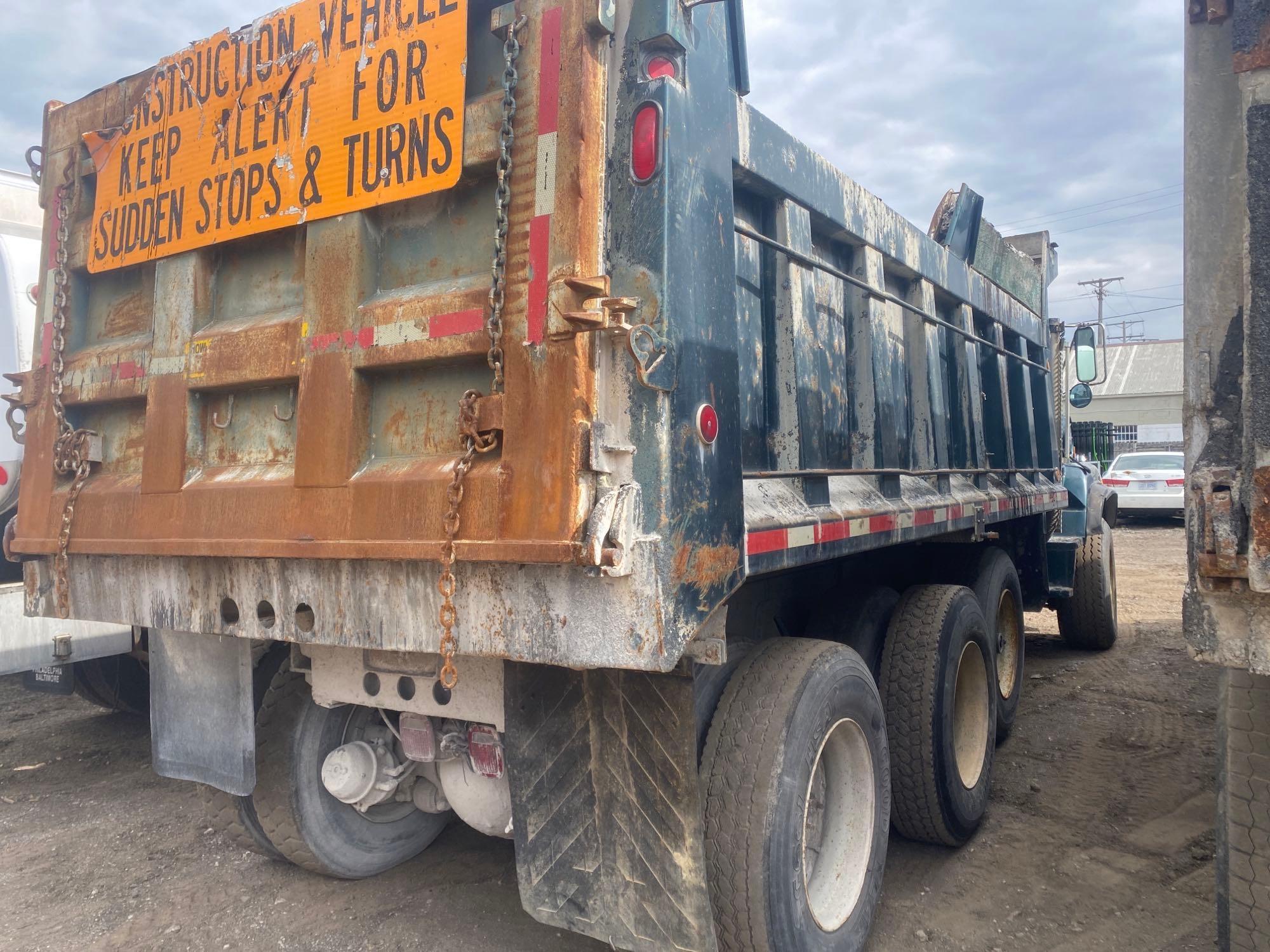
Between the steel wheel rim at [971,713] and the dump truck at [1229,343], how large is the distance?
6.21 feet

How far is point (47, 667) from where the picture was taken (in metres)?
4.30

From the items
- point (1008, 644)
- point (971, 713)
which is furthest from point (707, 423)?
point (1008, 644)

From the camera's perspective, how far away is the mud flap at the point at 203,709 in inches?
107

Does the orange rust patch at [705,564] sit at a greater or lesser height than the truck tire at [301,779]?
greater

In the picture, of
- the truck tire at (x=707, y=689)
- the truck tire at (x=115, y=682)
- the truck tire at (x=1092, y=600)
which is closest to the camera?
the truck tire at (x=707, y=689)

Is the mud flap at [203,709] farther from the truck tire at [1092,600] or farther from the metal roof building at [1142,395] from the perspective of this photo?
the metal roof building at [1142,395]

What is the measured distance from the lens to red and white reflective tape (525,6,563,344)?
200cm

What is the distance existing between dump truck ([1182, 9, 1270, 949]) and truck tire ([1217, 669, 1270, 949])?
0.5 inches

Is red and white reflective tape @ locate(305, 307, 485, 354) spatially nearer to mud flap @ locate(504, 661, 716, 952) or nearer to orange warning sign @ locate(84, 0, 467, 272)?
orange warning sign @ locate(84, 0, 467, 272)

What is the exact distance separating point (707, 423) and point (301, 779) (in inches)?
76.5

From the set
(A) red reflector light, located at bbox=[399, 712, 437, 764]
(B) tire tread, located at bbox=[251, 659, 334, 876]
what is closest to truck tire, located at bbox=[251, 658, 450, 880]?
(B) tire tread, located at bbox=[251, 659, 334, 876]

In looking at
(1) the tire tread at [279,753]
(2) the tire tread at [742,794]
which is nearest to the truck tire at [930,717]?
(2) the tire tread at [742,794]

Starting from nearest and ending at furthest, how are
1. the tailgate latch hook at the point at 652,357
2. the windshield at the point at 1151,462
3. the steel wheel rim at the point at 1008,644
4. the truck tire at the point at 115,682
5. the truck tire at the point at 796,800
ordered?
the tailgate latch hook at the point at 652,357
the truck tire at the point at 796,800
the truck tire at the point at 115,682
the steel wheel rim at the point at 1008,644
the windshield at the point at 1151,462

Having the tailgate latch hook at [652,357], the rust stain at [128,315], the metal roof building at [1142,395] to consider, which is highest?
the metal roof building at [1142,395]
